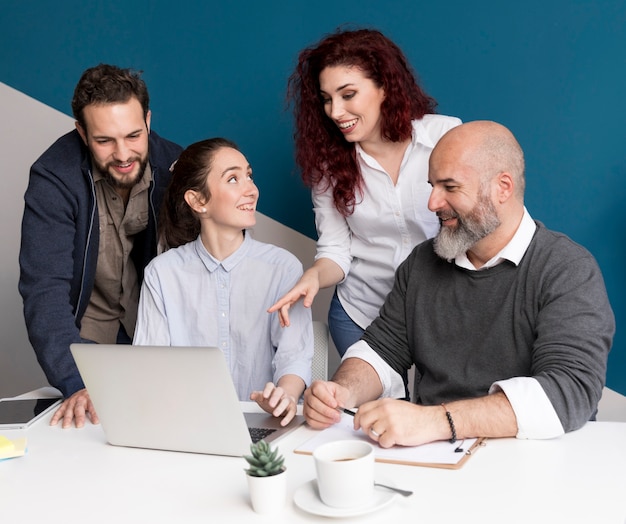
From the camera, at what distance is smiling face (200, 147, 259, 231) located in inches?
93.0

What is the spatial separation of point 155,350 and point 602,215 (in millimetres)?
1941

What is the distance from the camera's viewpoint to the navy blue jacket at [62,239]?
235 cm

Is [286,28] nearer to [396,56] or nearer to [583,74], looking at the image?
[396,56]

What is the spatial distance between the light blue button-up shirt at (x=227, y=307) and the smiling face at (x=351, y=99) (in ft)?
1.49

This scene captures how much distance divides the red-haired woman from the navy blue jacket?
522mm

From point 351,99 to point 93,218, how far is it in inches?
34.4

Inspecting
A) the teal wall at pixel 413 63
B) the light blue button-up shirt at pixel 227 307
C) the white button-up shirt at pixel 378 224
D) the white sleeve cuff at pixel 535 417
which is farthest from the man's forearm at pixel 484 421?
the teal wall at pixel 413 63

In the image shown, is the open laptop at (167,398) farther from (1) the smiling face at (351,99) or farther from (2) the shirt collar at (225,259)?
(1) the smiling face at (351,99)

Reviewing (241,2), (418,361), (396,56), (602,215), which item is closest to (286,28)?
(241,2)

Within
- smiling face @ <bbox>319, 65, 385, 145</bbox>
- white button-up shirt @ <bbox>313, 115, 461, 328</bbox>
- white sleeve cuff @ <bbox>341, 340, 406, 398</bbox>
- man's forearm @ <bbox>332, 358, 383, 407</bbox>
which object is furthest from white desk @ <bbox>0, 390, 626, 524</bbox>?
smiling face @ <bbox>319, 65, 385, 145</bbox>

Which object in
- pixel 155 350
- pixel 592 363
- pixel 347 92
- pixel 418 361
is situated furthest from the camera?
pixel 347 92

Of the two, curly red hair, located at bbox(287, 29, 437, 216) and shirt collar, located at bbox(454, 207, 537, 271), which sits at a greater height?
curly red hair, located at bbox(287, 29, 437, 216)

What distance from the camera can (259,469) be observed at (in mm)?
1260

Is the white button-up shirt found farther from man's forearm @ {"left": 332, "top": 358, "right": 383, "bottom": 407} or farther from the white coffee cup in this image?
the white coffee cup
